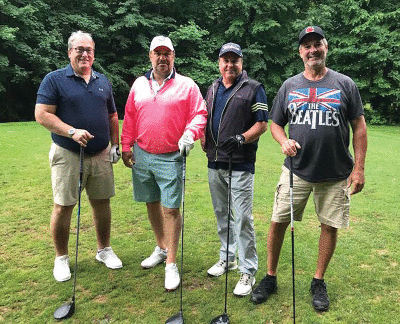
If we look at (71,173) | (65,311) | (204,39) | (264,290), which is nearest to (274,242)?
(264,290)

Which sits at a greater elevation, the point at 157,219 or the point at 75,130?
the point at 75,130

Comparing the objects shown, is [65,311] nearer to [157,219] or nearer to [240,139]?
[157,219]

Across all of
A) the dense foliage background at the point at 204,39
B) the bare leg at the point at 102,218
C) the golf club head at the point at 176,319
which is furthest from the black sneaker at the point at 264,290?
the dense foliage background at the point at 204,39

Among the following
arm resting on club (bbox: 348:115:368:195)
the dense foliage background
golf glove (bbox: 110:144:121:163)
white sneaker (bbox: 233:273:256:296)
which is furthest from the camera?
the dense foliage background

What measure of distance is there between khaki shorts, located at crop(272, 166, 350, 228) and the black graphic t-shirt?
0.27 ft

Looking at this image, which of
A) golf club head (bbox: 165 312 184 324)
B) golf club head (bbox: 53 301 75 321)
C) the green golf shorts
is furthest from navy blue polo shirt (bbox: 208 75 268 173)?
golf club head (bbox: 53 301 75 321)

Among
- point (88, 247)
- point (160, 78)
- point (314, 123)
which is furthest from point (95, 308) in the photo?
point (314, 123)

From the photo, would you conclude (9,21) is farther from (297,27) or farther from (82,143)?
(82,143)

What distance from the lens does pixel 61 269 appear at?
3.34 metres

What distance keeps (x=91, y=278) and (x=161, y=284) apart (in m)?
0.65

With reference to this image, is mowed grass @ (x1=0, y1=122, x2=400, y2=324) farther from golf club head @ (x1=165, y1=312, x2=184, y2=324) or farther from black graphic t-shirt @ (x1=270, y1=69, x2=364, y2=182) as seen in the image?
black graphic t-shirt @ (x1=270, y1=69, x2=364, y2=182)

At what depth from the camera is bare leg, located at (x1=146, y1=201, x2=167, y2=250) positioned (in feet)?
11.7

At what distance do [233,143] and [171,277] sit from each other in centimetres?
131

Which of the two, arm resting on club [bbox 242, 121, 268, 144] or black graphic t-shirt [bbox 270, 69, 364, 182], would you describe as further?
arm resting on club [bbox 242, 121, 268, 144]
